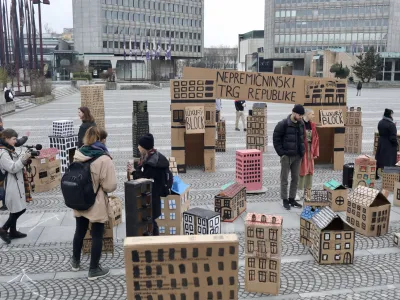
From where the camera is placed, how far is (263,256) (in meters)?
5.30

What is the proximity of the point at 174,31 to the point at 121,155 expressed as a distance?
104 metres

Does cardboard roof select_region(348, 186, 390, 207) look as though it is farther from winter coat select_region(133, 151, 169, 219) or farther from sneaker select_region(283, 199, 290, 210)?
winter coat select_region(133, 151, 169, 219)

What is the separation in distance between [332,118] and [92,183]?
796cm

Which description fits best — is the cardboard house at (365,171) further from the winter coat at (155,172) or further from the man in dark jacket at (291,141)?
the winter coat at (155,172)

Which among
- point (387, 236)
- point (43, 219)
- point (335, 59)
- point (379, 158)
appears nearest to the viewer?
point (387, 236)

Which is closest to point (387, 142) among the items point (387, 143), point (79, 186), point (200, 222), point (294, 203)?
point (387, 143)

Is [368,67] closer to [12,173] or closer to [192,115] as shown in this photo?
[192,115]

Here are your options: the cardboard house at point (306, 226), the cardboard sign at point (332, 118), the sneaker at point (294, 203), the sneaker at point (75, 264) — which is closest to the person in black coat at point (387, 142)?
the cardboard sign at point (332, 118)

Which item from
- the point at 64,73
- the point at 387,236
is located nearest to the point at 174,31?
the point at 64,73

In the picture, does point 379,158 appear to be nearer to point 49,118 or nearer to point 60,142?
point 60,142

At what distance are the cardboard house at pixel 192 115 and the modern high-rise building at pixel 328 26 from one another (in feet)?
297

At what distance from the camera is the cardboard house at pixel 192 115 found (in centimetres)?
1138

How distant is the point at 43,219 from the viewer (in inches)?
316

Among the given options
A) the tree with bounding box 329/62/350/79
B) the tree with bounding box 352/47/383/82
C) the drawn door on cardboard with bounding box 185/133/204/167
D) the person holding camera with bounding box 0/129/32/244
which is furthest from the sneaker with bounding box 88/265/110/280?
the tree with bounding box 329/62/350/79
